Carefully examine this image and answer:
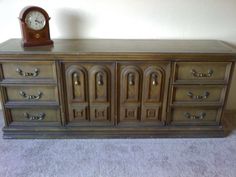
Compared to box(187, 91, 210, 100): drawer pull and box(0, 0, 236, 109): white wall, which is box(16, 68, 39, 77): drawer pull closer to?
box(0, 0, 236, 109): white wall

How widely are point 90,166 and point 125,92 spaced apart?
612 mm

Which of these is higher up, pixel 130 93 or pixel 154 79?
pixel 154 79

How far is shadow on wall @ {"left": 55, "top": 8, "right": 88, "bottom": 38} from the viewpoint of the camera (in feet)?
6.14

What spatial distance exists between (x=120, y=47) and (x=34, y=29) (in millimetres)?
687

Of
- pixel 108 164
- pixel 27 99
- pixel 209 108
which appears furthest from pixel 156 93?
pixel 27 99

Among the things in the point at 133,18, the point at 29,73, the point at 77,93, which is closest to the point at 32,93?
the point at 29,73

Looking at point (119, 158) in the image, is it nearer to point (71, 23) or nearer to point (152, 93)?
point (152, 93)

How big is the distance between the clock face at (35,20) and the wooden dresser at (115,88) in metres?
0.18

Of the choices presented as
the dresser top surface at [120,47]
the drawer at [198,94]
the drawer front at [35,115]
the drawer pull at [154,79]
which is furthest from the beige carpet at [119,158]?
the dresser top surface at [120,47]

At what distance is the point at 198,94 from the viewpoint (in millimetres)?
1713

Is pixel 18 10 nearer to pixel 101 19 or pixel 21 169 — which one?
pixel 101 19

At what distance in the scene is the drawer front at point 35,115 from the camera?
5.72 ft

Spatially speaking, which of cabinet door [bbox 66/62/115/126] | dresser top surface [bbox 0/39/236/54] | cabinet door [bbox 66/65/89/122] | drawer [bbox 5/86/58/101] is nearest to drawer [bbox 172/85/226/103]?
dresser top surface [bbox 0/39/236/54]

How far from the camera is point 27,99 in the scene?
1699mm
